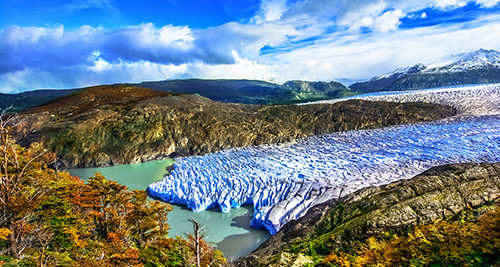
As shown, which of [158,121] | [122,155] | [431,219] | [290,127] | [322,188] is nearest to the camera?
[431,219]

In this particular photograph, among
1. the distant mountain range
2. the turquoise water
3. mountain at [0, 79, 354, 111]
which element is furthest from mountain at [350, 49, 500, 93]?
the turquoise water

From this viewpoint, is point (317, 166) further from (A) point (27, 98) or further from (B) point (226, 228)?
(A) point (27, 98)

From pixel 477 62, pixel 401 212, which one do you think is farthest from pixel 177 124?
pixel 477 62

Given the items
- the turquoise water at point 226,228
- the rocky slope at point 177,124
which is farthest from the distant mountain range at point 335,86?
the turquoise water at point 226,228

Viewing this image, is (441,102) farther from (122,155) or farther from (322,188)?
(122,155)

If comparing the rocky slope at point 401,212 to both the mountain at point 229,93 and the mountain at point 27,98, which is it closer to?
the mountain at point 229,93

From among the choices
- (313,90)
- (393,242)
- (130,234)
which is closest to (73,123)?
(130,234)
